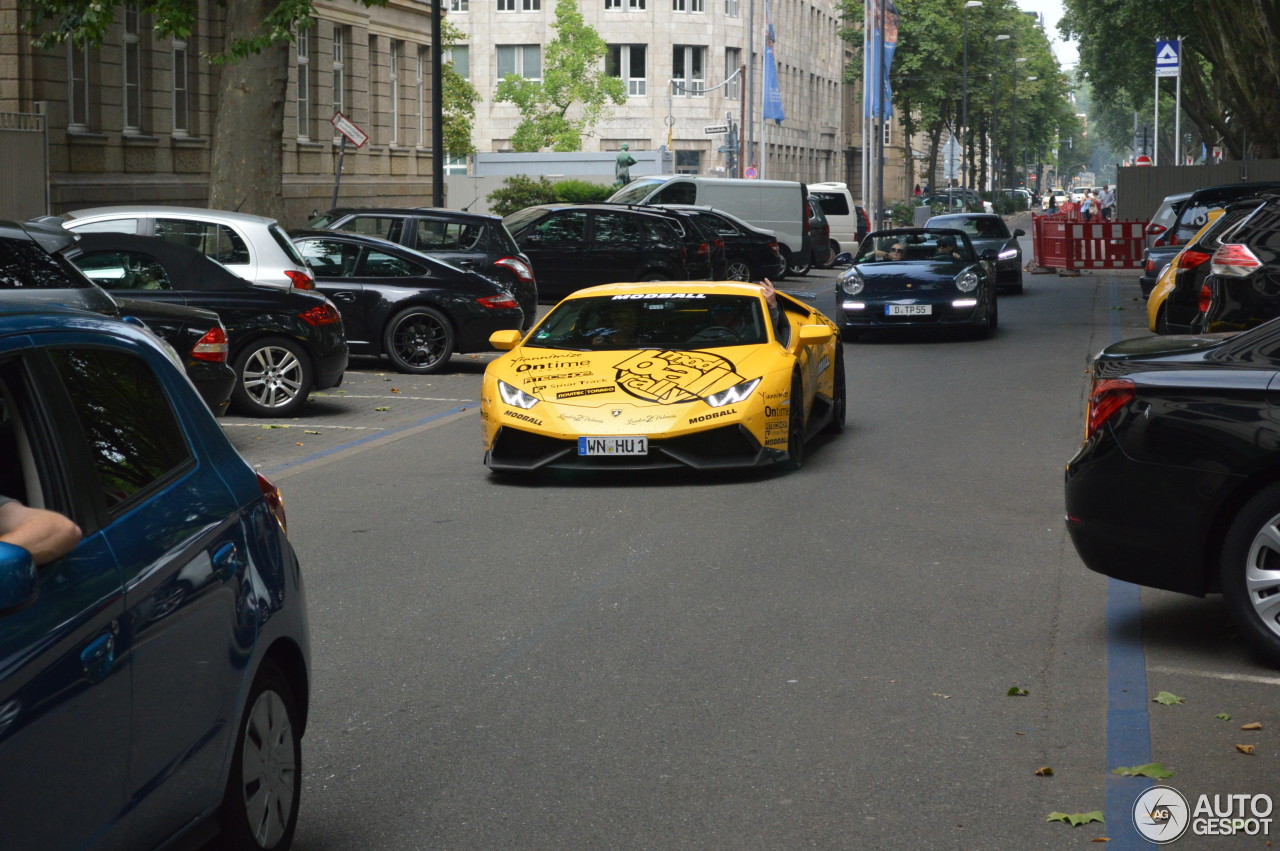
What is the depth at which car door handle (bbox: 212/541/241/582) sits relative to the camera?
3866mm

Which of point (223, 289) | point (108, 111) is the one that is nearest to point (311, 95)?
point (108, 111)

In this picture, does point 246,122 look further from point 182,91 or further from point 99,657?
point 99,657

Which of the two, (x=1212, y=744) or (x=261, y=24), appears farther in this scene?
(x=261, y=24)

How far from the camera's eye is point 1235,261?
501 inches

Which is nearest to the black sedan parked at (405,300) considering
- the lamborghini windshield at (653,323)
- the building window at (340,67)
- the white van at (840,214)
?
the lamborghini windshield at (653,323)

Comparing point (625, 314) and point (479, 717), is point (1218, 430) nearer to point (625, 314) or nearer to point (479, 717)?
point (479, 717)

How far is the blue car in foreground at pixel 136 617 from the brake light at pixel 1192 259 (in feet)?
43.4

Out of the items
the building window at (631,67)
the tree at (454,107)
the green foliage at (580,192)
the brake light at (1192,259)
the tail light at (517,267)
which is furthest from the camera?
the building window at (631,67)

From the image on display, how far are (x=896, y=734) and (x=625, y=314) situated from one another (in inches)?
263

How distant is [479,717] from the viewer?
562 cm

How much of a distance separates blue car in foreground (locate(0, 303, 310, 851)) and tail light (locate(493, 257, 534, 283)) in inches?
663

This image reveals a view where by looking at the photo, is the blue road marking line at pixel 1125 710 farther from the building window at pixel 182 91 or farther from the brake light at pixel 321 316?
the building window at pixel 182 91

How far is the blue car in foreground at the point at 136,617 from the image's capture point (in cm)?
297

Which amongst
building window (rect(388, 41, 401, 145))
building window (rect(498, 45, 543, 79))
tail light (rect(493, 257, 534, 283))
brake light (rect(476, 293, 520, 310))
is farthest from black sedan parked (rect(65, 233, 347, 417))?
building window (rect(498, 45, 543, 79))
